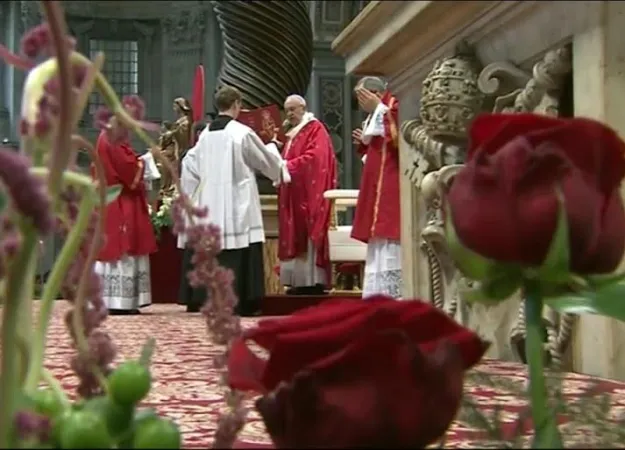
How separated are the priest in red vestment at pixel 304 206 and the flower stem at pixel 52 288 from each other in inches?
304

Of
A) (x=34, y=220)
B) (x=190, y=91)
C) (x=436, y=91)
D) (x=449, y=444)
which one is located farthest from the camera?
(x=190, y=91)

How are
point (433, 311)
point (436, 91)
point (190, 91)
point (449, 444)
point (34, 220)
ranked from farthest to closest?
point (190, 91) → point (436, 91) → point (449, 444) → point (433, 311) → point (34, 220)

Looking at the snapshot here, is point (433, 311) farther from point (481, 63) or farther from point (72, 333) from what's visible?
point (481, 63)

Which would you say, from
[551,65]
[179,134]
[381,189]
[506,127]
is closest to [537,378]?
[506,127]

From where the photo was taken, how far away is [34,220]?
47cm

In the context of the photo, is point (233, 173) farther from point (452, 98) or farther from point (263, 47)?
point (452, 98)

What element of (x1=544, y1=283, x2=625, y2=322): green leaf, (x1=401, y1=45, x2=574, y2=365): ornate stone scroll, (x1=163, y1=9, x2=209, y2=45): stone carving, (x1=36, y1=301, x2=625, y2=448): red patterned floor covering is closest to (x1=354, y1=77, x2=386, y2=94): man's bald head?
(x1=36, y1=301, x2=625, y2=448): red patterned floor covering

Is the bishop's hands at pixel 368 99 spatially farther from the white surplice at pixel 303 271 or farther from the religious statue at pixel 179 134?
the religious statue at pixel 179 134

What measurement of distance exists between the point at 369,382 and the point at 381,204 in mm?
5274

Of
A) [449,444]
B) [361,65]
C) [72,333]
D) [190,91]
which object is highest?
[190,91]

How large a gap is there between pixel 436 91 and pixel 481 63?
129 mm

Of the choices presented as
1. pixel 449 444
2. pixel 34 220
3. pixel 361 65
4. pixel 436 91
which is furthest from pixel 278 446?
pixel 436 91

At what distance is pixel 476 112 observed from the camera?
8.36 feet

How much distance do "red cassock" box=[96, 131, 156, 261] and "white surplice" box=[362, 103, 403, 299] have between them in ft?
6.60
